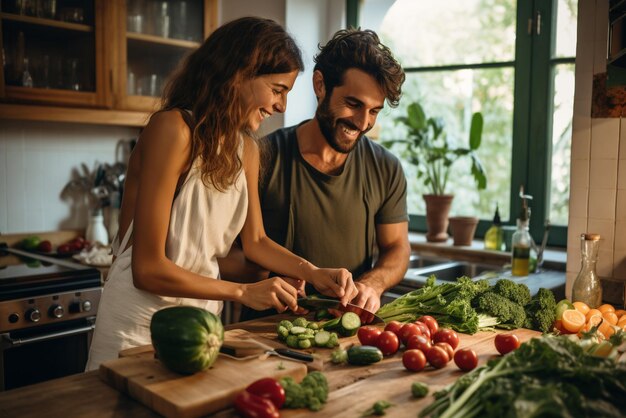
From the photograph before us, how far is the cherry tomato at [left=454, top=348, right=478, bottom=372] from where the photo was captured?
59.2 inches

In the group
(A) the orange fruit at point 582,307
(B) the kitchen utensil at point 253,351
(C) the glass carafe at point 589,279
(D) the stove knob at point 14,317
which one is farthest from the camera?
(D) the stove knob at point 14,317

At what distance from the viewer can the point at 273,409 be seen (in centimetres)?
119

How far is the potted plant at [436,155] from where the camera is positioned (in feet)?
11.7

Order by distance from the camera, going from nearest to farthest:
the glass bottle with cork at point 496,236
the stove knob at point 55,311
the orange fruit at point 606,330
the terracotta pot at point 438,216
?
the orange fruit at point 606,330
the stove knob at point 55,311
the glass bottle with cork at point 496,236
the terracotta pot at point 438,216

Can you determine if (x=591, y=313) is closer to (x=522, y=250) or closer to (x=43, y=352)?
(x=522, y=250)

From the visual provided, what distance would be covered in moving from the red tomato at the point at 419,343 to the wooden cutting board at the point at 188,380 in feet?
1.03

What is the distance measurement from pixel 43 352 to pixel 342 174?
161 centimetres

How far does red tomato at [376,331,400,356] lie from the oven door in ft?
5.90

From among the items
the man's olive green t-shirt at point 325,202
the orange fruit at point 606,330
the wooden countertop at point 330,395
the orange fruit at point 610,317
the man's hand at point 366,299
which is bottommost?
the wooden countertop at point 330,395

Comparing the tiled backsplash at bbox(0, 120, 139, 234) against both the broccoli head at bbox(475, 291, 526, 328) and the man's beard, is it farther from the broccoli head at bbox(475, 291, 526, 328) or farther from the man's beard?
the broccoli head at bbox(475, 291, 526, 328)

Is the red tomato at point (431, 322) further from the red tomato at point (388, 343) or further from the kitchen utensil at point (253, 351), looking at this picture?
the kitchen utensil at point (253, 351)

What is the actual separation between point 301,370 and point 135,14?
2.73 m

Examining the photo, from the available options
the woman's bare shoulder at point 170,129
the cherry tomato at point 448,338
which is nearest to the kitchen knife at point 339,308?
the cherry tomato at point 448,338

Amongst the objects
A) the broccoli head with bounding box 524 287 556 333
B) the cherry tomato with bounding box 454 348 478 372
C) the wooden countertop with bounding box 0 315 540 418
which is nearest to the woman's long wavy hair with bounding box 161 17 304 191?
the wooden countertop with bounding box 0 315 540 418
